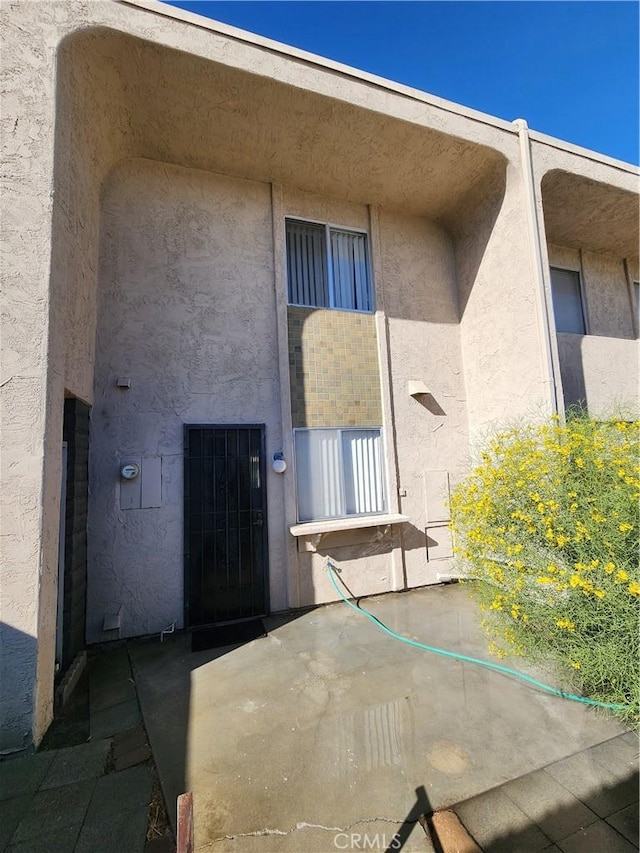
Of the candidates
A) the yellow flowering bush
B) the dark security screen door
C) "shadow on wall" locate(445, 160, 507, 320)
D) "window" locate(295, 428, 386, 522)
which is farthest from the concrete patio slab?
"shadow on wall" locate(445, 160, 507, 320)

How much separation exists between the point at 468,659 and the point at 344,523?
7.63ft

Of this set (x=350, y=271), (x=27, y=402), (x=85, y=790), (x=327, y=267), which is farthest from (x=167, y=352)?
(x=85, y=790)

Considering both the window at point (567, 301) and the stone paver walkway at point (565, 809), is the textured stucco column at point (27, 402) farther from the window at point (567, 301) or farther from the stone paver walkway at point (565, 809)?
the window at point (567, 301)

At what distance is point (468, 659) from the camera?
4.13 meters

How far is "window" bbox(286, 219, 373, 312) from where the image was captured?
639 centimetres

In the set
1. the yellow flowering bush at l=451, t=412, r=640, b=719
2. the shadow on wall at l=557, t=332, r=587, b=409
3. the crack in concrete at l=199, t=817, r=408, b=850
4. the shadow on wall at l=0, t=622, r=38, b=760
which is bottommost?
the crack in concrete at l=199, t=817, r=408, b=850

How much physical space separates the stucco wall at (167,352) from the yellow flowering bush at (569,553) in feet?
10.1

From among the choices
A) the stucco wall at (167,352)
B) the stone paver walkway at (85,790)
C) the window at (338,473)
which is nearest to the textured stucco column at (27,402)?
the stone paver walkway at (85,790)

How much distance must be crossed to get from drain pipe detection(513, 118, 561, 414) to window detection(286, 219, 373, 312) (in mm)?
2679

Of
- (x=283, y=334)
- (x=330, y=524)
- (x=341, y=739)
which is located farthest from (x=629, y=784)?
(x=283, y=334)

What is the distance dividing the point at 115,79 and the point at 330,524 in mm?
6515

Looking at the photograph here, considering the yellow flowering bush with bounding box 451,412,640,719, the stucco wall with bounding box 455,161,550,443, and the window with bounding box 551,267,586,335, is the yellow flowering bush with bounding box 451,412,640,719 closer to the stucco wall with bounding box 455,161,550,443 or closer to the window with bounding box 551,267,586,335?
the stucco wall with bounding box 455,161,550,443

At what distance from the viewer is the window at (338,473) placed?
596 cm

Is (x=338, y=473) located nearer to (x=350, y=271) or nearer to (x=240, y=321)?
(x=240, y=321)
